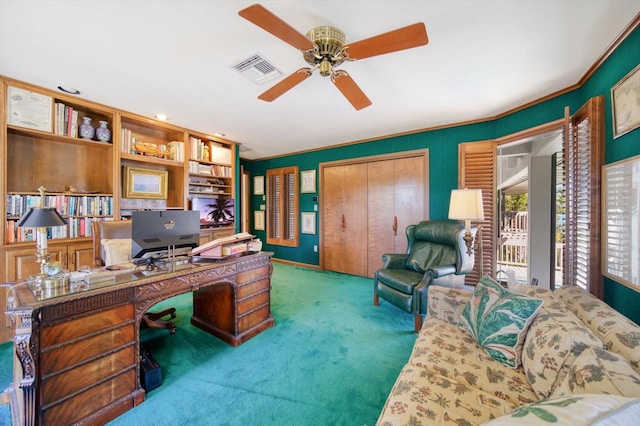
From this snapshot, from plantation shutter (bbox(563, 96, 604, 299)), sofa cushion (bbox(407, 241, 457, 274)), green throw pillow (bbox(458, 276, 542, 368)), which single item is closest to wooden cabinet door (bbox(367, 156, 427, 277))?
sofa cushion (bbox(407, 241, 457, 274))

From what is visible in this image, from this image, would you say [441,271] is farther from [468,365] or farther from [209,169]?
[209,169]

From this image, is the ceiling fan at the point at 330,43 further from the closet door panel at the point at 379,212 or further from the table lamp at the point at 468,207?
the closet door panel at the point at 379,212

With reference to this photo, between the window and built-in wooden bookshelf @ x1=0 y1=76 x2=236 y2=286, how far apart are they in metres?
2.03

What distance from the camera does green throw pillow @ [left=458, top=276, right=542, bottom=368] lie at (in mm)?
1295

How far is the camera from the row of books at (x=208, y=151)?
12.6 ft

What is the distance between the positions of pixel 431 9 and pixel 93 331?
8.81ft

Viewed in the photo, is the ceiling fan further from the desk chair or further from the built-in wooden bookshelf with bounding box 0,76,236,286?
the built-in wooden bookshelf with bounding box 0,76,236,286

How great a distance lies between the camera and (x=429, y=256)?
9.91 feet

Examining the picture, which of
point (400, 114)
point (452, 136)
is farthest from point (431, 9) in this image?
point (452, 136)

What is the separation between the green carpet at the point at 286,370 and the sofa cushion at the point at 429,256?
1.99 ft

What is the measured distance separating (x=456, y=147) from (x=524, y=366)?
301cm

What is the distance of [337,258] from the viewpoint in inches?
184

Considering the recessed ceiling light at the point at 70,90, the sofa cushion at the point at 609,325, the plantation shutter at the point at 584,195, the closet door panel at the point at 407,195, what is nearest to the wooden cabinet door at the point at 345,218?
the closet door panel at the point at 407,195

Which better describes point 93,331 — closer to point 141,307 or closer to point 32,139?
point 141,307
